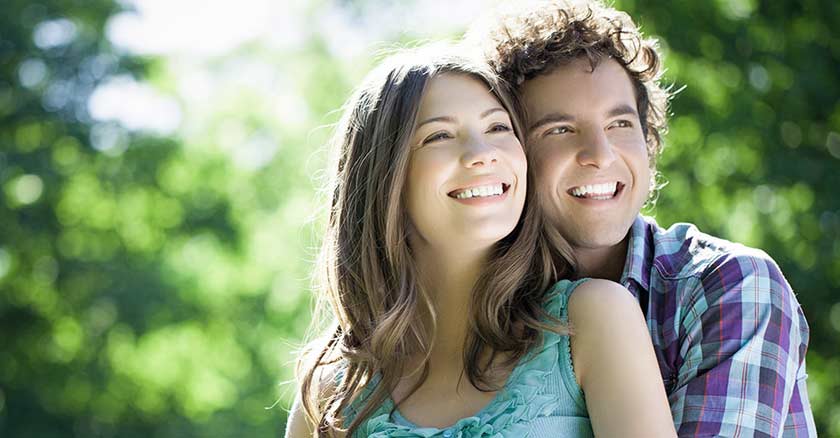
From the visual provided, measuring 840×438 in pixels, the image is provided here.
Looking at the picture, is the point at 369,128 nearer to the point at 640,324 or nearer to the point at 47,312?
the point at 640,324

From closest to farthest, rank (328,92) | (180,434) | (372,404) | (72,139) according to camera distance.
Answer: (372,404)
(72,139)
(180,434)
(328,92)

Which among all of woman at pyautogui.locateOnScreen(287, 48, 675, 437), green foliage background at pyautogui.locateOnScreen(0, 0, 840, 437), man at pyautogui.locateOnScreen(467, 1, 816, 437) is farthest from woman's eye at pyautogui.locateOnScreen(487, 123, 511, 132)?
green foliage background at pyautogui.locateOnScreen(0, 0, 840, 437)

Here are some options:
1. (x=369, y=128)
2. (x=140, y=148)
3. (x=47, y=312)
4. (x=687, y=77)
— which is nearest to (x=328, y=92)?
(x=140, y=148)

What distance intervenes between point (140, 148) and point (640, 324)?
11781 mm

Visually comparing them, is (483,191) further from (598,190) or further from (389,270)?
(598,190)

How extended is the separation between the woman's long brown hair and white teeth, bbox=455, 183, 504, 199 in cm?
18

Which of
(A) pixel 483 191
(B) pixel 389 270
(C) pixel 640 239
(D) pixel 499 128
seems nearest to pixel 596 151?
(C) pixel 640 239

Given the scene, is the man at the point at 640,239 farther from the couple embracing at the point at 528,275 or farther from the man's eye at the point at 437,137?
the man's eye at the point at 437,137

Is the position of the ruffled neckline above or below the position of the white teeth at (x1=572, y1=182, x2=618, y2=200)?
below

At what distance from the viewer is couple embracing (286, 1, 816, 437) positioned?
2.66 metres

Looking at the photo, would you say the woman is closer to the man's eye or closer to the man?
the man's eye

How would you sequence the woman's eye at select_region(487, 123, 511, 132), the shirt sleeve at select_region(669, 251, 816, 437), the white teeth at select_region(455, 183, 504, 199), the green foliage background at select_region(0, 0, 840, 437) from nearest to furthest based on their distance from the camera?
the shirt sleeve at select_region(669, 251, 816, 437) < the white teeth at select_region(455, 183, 504, 199) < the woman's eye at select_region(487, 123, 511, 132) < the green foliage background at select_region(0, 0, 840, 437)

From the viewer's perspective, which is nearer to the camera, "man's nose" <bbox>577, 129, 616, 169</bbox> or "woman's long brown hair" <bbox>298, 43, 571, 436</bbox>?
"woman's long brown hair" <bbox>298, 43, 571, 436</bbox>

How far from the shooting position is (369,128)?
295 centimetres
